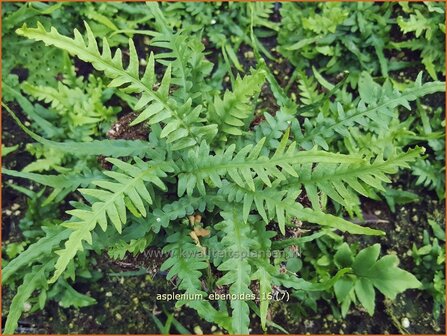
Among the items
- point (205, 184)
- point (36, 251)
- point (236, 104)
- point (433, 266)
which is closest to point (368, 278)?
point (433, 266)

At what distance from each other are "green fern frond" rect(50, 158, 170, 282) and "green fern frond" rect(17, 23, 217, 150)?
0.14 meters

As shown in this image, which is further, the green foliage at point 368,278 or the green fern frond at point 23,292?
the green foliage at point 368,278

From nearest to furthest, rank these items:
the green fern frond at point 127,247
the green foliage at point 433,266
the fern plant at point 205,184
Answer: the fern plant at point 205,184
the green fern frond at point 127,247
the green foliage at point 433,266

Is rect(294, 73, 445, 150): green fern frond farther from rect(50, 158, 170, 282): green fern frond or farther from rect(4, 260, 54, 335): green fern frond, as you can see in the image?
rect(4, 260, 54, 335): green fern frond

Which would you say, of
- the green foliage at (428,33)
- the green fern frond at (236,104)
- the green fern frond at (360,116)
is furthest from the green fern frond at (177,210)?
Answer: the green foliage at (428,33)

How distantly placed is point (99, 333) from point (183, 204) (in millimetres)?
818

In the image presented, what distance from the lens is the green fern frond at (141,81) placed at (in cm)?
150

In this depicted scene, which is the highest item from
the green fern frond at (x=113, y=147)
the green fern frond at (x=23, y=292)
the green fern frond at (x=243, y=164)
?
the green fern frond at (x=113, y=147)

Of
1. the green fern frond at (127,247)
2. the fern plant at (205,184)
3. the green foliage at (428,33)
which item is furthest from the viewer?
the green foliage at (428,33)

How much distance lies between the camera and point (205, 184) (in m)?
1.91

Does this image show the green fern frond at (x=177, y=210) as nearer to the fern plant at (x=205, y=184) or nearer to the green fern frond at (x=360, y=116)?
the fern plant at (x=205, y=184)

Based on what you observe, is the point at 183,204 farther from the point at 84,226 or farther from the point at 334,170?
the point at 334,170

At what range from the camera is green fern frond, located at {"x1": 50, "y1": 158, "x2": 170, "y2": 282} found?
1466 mm

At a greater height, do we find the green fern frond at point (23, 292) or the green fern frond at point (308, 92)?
the green fern frond at point (308, 92)
